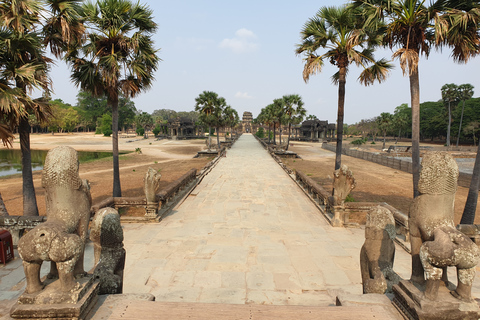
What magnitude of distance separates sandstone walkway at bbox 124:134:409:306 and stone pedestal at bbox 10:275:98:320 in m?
1.70

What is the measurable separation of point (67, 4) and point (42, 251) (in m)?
7.73

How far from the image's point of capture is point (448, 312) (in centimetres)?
260

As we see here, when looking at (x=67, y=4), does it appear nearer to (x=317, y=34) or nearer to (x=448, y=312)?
A: (x=317, y=34)

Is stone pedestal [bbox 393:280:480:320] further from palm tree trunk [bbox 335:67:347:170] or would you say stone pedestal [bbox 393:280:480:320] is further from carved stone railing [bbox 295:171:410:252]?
palm tree trunk [bbox 335:67:347:170]

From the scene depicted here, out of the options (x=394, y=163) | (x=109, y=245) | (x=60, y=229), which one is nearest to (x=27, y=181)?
(x=109, y=245)

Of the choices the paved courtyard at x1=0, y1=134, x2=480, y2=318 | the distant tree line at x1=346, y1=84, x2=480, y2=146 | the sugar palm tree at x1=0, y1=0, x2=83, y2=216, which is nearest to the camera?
the paved courtyard at x1=0, y1=134, x2=480, y2=318

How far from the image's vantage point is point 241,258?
5.65m

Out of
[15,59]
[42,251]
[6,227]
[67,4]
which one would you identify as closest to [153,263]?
[42,251]

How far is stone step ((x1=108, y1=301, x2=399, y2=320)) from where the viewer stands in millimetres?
2906

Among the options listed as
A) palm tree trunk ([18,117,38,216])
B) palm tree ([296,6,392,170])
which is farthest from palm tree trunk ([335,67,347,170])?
palm tree trunk ([18,117,38,216])

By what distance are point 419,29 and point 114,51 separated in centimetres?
1034

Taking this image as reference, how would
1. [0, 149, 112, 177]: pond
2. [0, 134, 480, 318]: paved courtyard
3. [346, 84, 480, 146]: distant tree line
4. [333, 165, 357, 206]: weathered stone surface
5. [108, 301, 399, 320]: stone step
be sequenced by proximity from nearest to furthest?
[108, 301, 399, 320]: stone step → [0, 134, 480, 318]: paved courtyard → [333, 165, 357, 206]: weathered stone surface → [0, 149, 112, 177]: pond → [346, 84, 480, 146]: distant tree line

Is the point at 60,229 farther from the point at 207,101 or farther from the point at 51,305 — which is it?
the point at 207,101

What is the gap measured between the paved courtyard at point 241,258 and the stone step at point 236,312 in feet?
2.24
